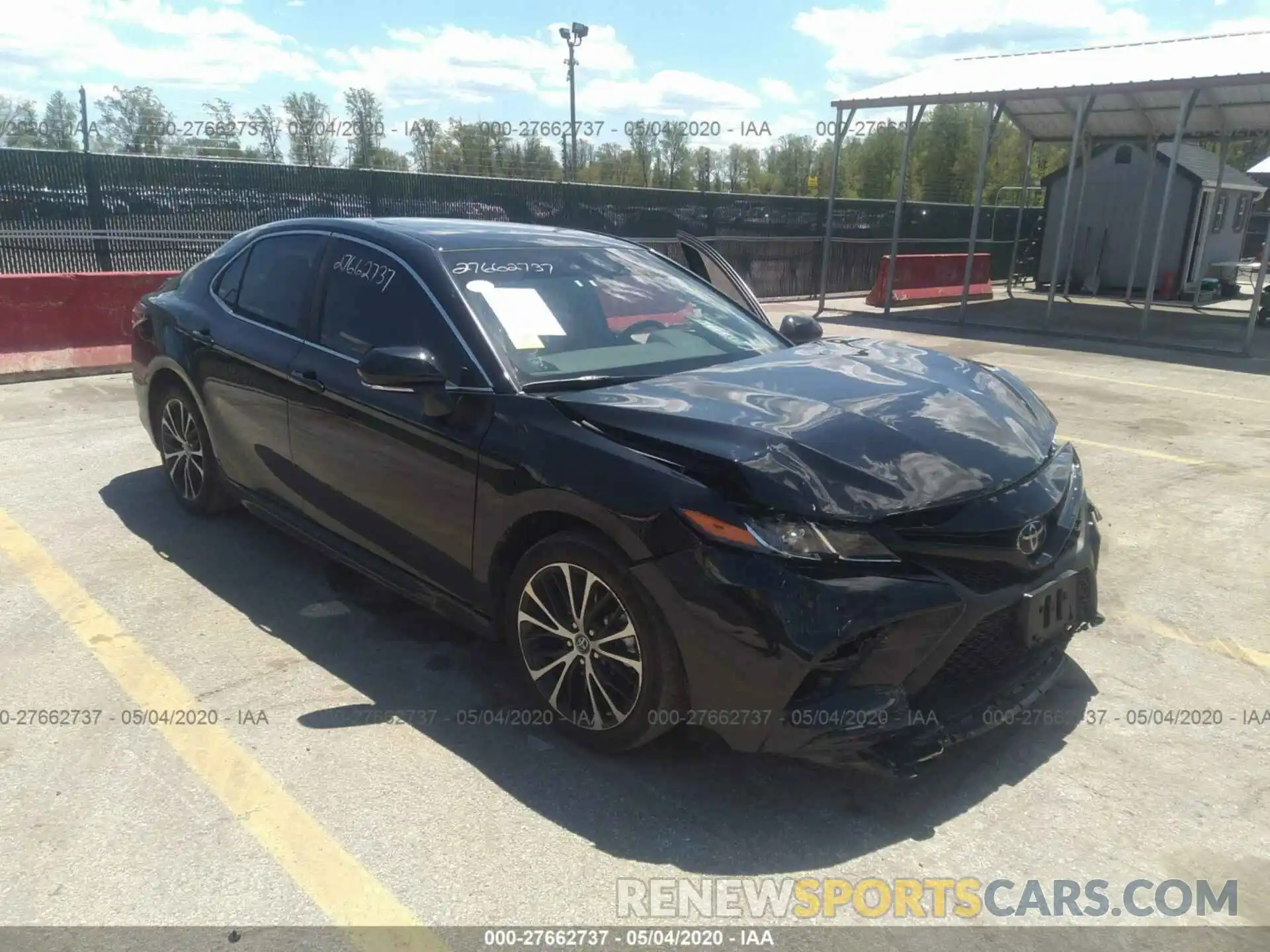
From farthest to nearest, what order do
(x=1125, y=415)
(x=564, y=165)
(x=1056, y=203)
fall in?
(x=564, y=165)
(x=1056, y=203)
(x=1125, y=415)

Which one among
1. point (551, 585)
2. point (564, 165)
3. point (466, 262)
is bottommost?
point (551, 585)

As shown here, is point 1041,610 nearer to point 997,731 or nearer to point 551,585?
point 997,731

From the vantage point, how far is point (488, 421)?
10.7ft

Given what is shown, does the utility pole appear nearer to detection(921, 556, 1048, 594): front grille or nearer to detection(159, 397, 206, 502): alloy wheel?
detection(159, 397, 206, 502): alloy wheel

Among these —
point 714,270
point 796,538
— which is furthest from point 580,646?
point 714,270

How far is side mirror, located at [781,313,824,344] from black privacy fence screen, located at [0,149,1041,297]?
5.04m

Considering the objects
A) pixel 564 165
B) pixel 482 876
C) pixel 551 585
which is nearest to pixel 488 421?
pixel 551 585

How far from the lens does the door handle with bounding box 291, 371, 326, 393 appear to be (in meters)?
3.95

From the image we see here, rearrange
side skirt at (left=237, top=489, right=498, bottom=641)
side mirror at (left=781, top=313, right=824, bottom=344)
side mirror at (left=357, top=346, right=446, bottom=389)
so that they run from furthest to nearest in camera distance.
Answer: side mirror at (left=781, top=313, right=824, bottom=344) < side skirt at (left=237, top=489, right=498, bottom=641) < side mirror at (left=357, top=346, right=446, bottom=389)

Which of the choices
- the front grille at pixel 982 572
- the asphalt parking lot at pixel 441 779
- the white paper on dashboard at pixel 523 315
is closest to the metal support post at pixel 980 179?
the asphalt parking lot at pixel 441 779

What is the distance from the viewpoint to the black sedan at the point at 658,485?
8.69ft

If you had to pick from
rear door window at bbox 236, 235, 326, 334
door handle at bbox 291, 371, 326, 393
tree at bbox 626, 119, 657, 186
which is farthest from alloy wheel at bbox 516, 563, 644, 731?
tree at bbox 626, 119, 657, 186

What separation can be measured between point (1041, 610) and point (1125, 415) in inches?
260

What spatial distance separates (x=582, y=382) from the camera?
337cm
